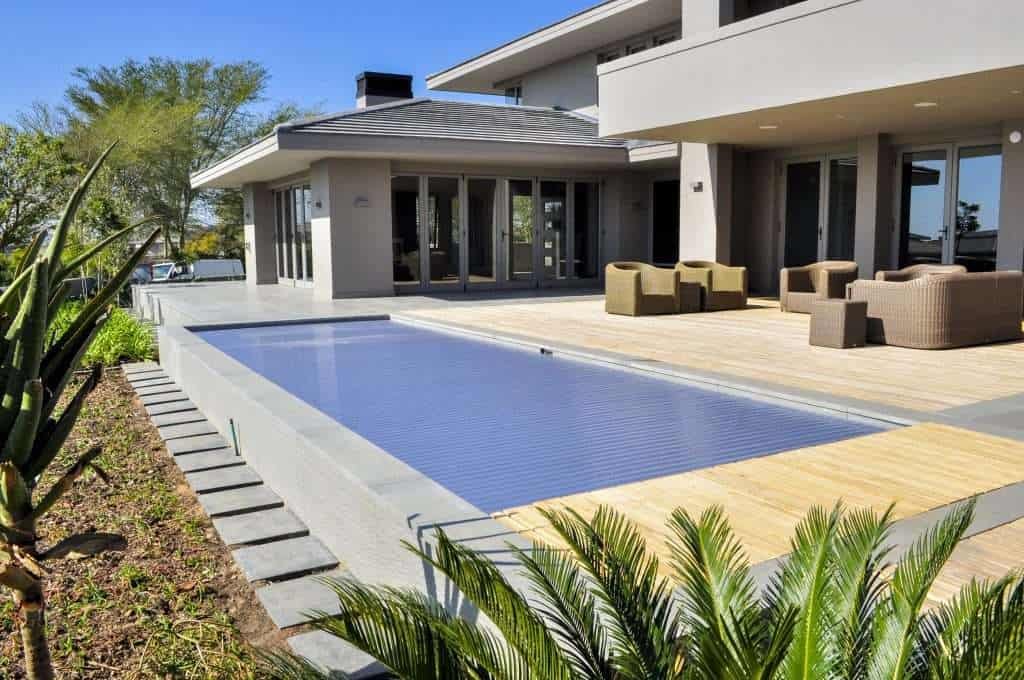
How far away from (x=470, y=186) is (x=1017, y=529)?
51.5ft

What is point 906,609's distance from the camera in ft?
5.84

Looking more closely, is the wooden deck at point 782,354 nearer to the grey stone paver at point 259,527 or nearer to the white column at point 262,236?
the grey stone paver at point 259,527

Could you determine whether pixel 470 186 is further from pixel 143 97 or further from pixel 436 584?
pixel 143 97

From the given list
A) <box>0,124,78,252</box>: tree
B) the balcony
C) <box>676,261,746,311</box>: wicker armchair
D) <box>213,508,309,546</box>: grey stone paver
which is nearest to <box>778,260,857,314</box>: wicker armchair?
<box>676,261,746,311</box>: wicker armchair

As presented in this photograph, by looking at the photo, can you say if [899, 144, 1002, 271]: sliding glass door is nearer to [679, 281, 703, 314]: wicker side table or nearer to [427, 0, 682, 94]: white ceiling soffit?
[679, 281, 703, 314]: wicker side table

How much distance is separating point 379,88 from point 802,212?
12.2m

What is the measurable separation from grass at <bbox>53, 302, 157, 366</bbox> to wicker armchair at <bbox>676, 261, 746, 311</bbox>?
26.1ft

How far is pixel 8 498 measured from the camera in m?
1.98

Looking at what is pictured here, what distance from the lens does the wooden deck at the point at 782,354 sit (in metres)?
6.74

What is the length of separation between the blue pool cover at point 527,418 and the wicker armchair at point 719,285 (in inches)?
180

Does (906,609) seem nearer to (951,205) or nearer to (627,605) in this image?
(627,605)

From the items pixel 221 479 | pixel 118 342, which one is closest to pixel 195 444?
pixel 221 479

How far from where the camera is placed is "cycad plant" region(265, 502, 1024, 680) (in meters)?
1.68

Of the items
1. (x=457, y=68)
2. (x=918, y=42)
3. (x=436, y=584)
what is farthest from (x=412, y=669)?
(x=457, y=68)
